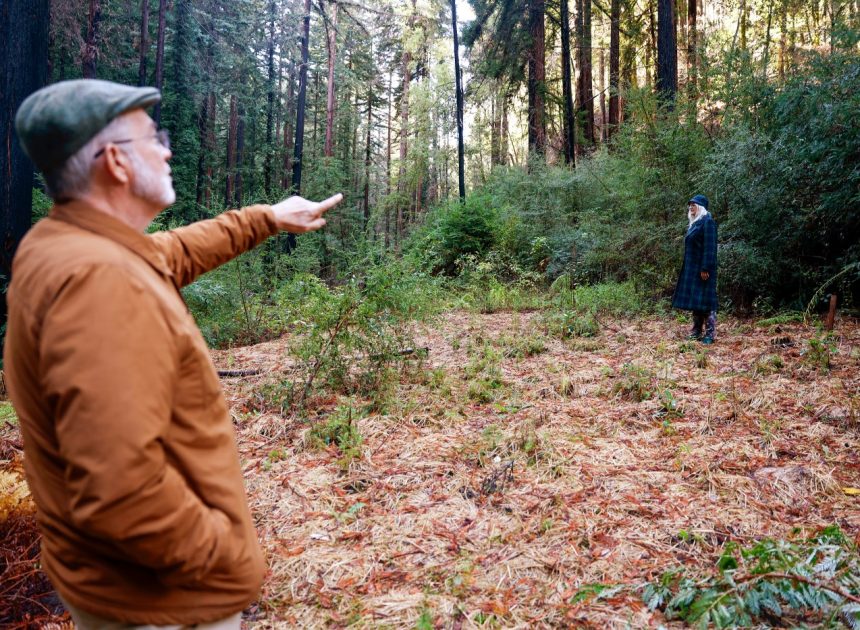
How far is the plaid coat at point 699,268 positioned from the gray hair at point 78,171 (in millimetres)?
7499

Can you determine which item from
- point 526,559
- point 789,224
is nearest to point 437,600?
point 526,559

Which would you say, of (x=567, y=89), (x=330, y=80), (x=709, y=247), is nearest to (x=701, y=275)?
(x=709, y=247)

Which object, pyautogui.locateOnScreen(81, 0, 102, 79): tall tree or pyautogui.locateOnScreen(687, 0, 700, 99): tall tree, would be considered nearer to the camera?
pyautogui.locateOnScreen(687, 0, 700, 99): tall tree

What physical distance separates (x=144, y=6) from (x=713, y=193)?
58.1ft

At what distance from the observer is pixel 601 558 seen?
9.46ft

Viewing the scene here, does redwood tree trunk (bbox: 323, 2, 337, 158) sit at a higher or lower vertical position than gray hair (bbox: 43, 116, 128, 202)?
higher

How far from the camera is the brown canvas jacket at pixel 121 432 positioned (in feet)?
3.39

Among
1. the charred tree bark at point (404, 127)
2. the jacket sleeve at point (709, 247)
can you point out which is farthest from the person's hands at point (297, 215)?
the charred tree bark at point (404, 127)

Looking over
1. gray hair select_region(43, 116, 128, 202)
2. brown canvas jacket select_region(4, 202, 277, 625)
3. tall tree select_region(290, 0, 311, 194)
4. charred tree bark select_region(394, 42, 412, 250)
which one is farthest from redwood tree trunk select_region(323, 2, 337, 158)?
brown canvas jacket select_region(4, 202, 277, 625)

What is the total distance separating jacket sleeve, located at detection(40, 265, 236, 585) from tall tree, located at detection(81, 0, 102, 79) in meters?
15.8

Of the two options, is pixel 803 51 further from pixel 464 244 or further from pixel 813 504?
pixel 464 244

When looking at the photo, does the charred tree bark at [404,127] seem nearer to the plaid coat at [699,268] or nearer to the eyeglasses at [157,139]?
the plaid coat at [699,268]

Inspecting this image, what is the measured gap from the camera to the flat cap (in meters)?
1.17

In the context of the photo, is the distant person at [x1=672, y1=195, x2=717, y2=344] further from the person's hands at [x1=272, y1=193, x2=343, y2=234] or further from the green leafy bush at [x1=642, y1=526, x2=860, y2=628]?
the person's hands at [x1=272, y1=193, x2=343, y2=234]
